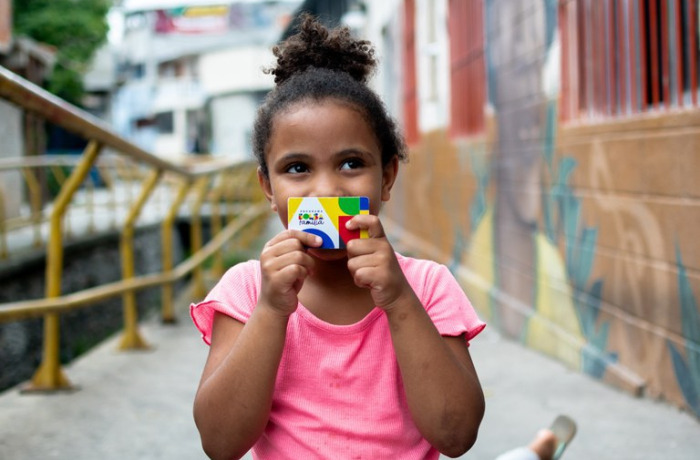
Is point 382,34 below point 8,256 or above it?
above

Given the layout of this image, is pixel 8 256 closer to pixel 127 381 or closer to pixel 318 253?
pixel 127 381

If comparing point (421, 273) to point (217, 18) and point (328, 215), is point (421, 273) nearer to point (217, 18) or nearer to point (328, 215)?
point (328, 215)

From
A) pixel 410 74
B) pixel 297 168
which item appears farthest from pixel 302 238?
pixel 410 74

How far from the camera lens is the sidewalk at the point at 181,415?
3.01m

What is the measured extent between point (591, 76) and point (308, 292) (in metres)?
→ 2.86

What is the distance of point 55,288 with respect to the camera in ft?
12.2

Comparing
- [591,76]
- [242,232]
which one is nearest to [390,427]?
[591,76]

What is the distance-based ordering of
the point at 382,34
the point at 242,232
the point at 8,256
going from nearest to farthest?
1. the point at 8,256
2. the point at 242,232
3. the point at 382,34

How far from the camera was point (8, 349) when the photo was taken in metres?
6.31

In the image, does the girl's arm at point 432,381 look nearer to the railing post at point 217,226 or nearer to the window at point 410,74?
the railing post at point 217,226

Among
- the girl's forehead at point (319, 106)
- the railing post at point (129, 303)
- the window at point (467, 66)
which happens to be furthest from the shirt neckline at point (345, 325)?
the window at point (467, 66)

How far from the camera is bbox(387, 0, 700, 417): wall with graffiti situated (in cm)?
321

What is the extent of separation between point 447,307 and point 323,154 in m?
0.39

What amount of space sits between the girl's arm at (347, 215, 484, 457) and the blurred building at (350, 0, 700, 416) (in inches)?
73.2
